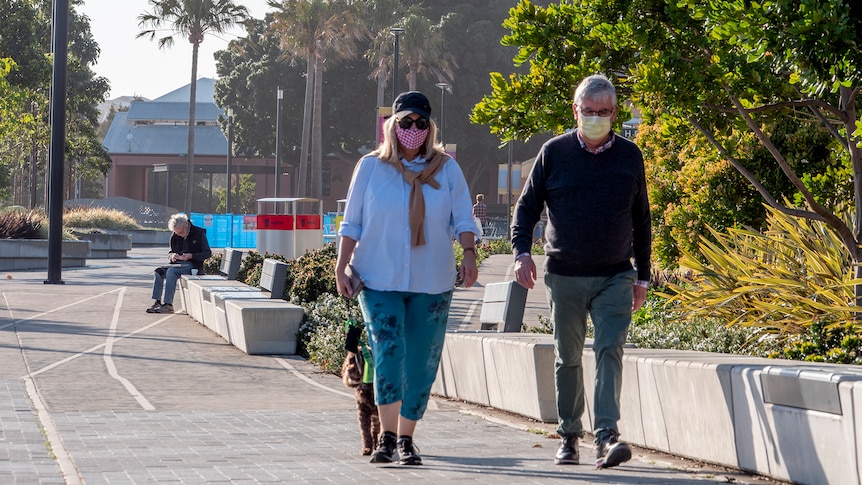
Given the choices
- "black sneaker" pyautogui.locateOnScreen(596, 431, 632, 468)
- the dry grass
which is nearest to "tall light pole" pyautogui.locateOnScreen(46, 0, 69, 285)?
"black sneaker" pyautogui.locateOnScreen(596, 431, 632, 468)

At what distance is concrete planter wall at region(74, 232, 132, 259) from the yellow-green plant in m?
30.2

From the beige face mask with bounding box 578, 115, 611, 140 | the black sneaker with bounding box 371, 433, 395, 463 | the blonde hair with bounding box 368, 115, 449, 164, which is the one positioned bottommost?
the black sneaker with bounding box 371, 433, 395, 463

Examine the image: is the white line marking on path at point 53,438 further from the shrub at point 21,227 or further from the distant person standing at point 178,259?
the shrub at point 21,227

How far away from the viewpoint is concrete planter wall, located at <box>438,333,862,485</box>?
5480mm

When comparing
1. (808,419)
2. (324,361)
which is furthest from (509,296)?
(808,419)

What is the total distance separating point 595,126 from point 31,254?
2718 cm

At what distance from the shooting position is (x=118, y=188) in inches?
3543

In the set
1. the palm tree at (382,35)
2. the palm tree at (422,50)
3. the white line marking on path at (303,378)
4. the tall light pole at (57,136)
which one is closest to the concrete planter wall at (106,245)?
the tall light pole at (57,136)

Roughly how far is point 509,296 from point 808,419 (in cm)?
520

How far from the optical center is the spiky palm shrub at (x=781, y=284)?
29.8ft

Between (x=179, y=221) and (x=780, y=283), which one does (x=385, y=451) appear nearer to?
(x=780, y=283)

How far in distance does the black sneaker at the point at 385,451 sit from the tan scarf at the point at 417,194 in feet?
3.10

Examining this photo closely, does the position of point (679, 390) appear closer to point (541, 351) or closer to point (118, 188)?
point (541, 351)

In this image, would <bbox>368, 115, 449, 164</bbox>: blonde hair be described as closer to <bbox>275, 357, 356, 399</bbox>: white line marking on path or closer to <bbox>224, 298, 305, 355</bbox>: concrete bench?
<bbox>275, 357, 356, 399</bbox>: white line marking on path
